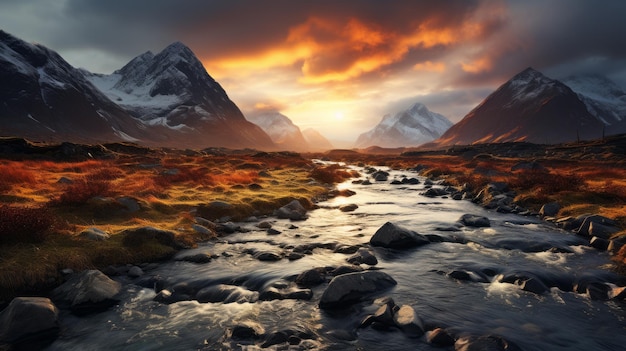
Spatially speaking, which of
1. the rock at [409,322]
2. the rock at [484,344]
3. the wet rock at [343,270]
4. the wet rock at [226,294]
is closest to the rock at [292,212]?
the wet rock at [343,270]

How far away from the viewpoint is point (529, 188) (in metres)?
31.8

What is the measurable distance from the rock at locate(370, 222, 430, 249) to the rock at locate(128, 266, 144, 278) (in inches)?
418

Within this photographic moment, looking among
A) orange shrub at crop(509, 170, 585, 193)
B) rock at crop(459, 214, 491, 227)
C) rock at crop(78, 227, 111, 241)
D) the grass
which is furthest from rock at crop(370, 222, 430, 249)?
orange shrub at crop(509, 170, 585, 193)

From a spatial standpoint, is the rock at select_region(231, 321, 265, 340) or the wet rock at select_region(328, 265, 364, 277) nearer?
the rock at select_region(231, 321, 265, 340)

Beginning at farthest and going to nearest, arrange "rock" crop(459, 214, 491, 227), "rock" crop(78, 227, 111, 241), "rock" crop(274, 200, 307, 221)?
"rock" crop(274, 200, 307, 221) < "rock" crop(459, 214, 491, 227) < "rock" crop(78, 227, 111, 241)

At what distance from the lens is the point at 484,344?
8414 mm

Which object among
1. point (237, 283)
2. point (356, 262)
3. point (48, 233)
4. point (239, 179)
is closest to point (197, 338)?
point (237, 283)

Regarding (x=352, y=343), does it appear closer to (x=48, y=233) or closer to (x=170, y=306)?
(x=170, y=306)

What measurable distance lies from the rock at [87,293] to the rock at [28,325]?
0.93 m

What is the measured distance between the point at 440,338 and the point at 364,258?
20.3 feet

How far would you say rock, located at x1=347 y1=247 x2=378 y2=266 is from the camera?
48.1 ft

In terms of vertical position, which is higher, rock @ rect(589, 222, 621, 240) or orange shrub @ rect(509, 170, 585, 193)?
orange shrub @ rect(509, 170, 585, 193)

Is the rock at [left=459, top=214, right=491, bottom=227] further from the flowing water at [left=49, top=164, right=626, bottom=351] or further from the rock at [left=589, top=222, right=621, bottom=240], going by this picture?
the rock at [left=589, top=222, right=621, bottom=240]

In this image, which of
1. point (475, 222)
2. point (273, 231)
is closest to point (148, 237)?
point (273, 231)
